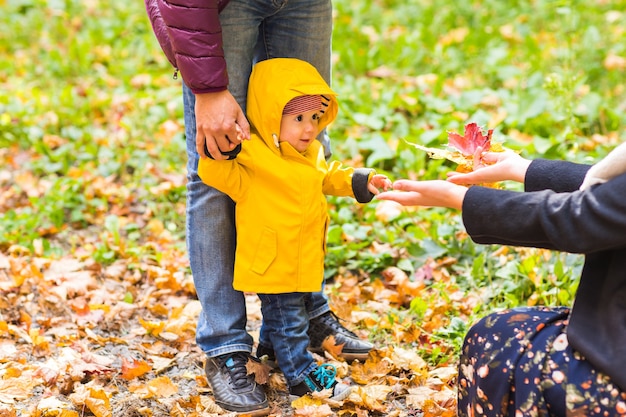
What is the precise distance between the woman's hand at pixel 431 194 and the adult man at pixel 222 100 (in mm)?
512

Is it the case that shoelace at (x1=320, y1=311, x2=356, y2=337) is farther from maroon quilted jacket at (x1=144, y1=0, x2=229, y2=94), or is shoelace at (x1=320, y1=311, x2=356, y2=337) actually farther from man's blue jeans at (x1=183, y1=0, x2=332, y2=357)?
maroon quilted jacket at (x1=144, y1=0, x2=229, y2=94)

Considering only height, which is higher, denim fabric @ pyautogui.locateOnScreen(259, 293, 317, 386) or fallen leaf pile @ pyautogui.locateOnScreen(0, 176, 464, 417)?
denim fabric @ pyautogui.locateOnScreen(259, 293, 317, 386)

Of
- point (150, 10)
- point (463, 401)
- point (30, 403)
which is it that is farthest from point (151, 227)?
point (463, 401)

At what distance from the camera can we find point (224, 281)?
2439 mm

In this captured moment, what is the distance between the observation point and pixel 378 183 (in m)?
2.35

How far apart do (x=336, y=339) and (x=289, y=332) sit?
0.34 metres

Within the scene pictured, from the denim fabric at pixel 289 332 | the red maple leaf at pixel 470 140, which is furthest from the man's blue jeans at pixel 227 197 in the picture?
the red maple leaf at pixel 470 140

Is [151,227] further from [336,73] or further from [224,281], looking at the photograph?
[336,73]

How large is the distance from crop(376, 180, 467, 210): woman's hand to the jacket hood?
1.52 ft

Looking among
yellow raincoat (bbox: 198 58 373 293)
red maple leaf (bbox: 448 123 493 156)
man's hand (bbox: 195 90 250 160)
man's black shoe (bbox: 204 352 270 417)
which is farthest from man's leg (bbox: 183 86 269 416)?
red maple leaf (bbox: 448 123 493 156)

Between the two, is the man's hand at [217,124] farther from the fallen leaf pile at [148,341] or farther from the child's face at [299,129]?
the fallen leaf pile at [148,341]

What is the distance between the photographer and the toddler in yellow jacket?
2.22 metres

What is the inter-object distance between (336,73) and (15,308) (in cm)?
291

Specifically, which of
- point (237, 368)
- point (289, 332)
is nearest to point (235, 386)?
point (237, 368)
